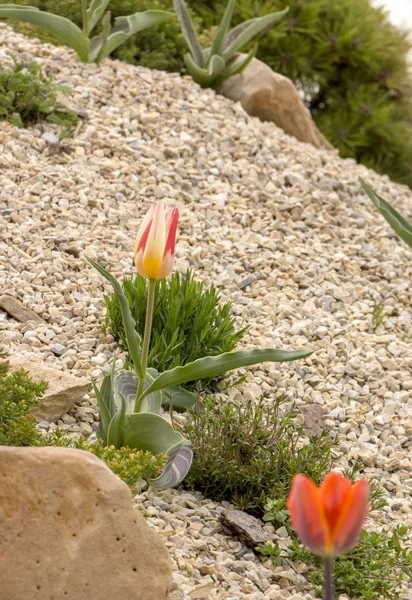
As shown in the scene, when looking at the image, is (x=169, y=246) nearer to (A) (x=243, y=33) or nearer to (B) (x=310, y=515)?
(B) (x=310, y=515)

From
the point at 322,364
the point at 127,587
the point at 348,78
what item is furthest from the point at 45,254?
the point at 348,78

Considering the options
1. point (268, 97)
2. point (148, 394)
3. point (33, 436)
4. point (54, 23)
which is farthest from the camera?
point (268, 97)

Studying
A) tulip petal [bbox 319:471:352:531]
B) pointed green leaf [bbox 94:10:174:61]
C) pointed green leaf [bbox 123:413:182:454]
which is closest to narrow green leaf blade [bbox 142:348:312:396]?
pointed green leaf [bbox 123:413:182:454]

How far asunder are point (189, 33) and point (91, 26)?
0.88 meters

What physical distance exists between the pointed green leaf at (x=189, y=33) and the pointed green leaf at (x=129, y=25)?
0.24 m

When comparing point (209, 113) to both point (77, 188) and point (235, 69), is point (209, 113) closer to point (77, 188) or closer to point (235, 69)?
point (235, 69)

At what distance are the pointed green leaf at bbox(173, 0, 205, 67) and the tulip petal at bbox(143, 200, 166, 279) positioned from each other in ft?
13.3

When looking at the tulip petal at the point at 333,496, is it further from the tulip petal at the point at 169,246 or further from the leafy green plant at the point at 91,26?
the leafy green plant at the point at 91,26

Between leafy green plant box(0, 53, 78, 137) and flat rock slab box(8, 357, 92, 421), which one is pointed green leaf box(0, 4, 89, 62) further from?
flat rock slab box(8, 357, 92, 421)

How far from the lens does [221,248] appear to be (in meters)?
4.89

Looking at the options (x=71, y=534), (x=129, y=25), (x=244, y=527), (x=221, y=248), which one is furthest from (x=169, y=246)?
(x=129, y=25)

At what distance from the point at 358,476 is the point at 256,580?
0.92m

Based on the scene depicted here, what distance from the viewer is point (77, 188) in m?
4.89

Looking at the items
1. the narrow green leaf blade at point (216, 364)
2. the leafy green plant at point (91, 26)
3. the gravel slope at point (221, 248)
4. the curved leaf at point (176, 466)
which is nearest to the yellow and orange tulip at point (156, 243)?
the narrow green leaf blade at point (216, 364)
